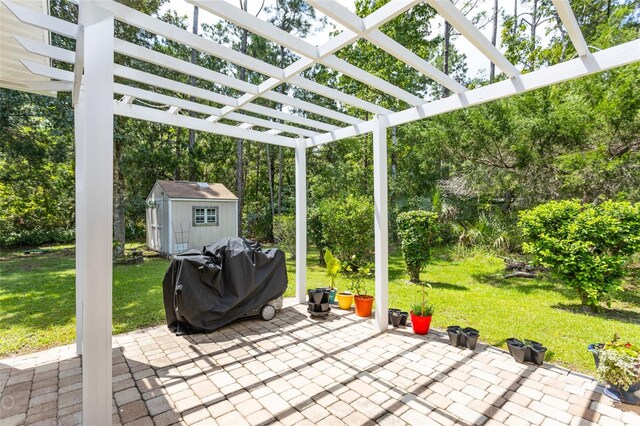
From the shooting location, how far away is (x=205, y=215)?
1199 cm

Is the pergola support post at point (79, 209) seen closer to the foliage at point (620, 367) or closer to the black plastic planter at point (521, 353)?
the black plastic planter at point (521, 353)

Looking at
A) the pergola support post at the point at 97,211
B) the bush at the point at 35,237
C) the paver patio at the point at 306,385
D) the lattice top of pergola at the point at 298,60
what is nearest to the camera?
the pergola support post at the point at 97,211

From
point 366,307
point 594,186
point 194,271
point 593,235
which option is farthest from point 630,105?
point 194,271

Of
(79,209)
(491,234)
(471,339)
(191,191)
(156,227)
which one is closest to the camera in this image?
(79,209)

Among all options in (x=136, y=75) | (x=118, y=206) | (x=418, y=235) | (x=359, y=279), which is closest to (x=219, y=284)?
(x=136, y=75)

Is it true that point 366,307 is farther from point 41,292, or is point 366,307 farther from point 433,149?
point 41,292

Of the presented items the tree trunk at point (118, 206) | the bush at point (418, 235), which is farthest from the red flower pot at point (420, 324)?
the tree trunk at point (118, 206)

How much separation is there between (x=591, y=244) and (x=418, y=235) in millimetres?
2931

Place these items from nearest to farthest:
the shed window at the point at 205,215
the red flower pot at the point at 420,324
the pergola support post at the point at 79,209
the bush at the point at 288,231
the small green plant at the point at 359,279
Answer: the pergola support post at the point at 79,209 < the red flower pot at the point at 420,324 < the small green plant at the point at 359,279 < the bush at the point at 288,231 < the shed window at the point at 205,215

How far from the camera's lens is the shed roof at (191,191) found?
11375mm

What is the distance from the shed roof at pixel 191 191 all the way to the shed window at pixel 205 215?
46 centimetres

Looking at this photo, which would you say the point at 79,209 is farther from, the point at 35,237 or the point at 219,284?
the point at 35,237

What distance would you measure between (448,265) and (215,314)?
23.4 feet

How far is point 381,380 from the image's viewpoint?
301cm
